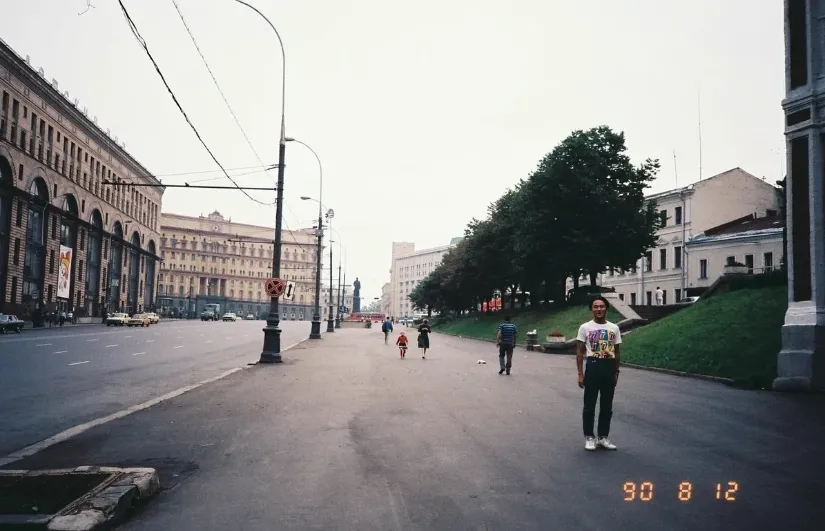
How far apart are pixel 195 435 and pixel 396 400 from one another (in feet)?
15.4

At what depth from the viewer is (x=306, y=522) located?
4.86 m

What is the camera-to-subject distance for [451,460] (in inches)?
279

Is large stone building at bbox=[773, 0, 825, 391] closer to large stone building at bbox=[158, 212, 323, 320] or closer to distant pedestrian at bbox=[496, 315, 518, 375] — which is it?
distant pedestrian at bbox=[496, 315, 518, 375]

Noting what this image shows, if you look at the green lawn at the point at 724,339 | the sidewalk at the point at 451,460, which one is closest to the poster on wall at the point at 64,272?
the green lawn at the point at 724,339

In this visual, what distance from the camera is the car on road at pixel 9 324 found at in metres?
41.5

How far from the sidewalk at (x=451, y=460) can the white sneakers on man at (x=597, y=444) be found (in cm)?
17

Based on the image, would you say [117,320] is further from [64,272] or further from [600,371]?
[600,371]

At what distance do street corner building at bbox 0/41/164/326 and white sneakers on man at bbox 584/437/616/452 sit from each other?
47.8 meters

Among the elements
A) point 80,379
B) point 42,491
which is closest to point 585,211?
point 80,379

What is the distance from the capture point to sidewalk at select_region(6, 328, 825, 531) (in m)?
5.09

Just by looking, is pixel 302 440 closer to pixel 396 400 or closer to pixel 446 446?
pixel 446 446

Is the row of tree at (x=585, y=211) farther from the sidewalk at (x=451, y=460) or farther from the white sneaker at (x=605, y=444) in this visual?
the white sneaker at (x=605, y=444)

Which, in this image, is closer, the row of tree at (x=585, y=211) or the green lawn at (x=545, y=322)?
the green lawn at (x=545, y=322)

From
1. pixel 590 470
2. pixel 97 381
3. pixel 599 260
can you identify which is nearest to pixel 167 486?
pixel 590 470
